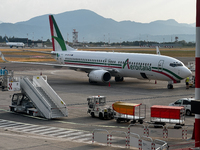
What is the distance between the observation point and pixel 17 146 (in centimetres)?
2180

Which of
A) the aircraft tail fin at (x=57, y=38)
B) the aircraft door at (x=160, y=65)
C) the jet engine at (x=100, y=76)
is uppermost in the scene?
the aircraft tail fin at (x=57, y=38)

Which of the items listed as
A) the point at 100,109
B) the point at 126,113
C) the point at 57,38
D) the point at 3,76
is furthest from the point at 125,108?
the point at 57,38

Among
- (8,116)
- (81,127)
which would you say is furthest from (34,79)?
(81,127)

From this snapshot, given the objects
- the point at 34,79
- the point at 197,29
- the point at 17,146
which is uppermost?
the point at 197,29

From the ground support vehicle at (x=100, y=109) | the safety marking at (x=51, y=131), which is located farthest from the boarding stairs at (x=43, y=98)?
the safety marking at (x=51, y=131)

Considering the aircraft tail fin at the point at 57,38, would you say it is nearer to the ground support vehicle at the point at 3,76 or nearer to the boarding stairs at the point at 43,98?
the ground support vehicle at the point at 3,76

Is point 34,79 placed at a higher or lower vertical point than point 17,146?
higher

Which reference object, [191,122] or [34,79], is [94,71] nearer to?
[34,79]

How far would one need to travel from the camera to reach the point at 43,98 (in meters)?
31.7

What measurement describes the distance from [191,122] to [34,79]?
52.5 ft

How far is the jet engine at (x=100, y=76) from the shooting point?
52125 mm

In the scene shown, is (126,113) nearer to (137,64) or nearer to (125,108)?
(125,108)

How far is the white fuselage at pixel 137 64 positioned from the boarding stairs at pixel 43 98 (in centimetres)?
1903

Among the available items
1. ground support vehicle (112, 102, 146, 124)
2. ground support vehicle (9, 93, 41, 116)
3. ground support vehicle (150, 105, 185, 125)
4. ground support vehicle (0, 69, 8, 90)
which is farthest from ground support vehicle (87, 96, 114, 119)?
ground support vehicle (0, 69, 8, 90)
